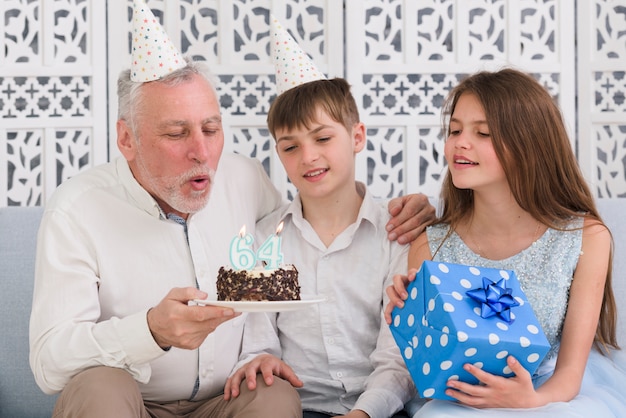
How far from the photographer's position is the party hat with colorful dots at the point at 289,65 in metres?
2.54

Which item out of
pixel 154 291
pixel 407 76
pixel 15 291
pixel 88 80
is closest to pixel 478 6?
pixel 407 76

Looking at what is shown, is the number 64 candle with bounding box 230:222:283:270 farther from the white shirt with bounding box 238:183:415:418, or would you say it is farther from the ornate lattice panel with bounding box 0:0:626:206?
the ornate lattice panel with bounding box 0:0:626:206

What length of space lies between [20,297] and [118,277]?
53 centimetres

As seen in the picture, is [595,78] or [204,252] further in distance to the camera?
[595,78]

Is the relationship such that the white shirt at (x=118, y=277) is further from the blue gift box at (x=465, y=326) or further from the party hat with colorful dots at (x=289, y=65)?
the blue gift box at (x=465, y=326)

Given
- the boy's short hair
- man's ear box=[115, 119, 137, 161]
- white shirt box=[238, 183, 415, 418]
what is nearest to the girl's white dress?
white shirt box=[238, 183, 415, 418]

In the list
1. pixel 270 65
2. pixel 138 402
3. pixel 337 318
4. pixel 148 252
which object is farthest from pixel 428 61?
pixel 138 402

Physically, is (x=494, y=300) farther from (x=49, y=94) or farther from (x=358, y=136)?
(x=49, y=94)

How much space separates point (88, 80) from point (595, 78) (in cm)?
195

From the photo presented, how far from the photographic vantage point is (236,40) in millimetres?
3576

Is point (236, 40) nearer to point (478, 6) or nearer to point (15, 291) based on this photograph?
point (478, 6)

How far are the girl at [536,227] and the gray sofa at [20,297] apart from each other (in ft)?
0.96

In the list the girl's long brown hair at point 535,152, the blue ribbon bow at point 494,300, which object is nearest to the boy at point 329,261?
the girl's long brown hair at point 535,152

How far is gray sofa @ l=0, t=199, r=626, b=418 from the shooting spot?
2.57m
